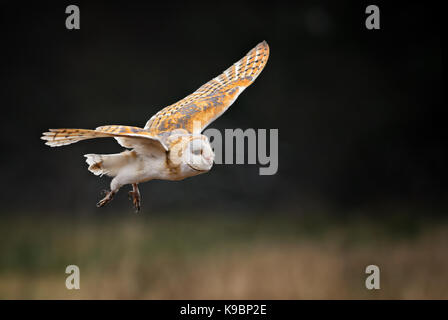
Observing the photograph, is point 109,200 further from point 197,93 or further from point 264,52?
point 264,52

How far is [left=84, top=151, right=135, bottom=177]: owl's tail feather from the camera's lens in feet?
9.15

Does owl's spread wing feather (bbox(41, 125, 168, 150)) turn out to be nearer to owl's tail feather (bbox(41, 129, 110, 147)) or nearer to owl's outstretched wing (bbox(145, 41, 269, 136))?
owl's tail feather (bbox(41, 129, 110, 147))

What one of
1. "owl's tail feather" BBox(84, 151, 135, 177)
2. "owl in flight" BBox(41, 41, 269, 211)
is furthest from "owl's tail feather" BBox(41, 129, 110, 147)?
"owl's tail feather" BBox(84, 151, 135, 177)

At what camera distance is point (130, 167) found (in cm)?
278

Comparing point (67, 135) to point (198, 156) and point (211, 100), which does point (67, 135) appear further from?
point (211, 100)

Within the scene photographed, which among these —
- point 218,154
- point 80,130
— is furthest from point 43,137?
point 218,154

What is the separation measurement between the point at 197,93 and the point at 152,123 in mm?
409

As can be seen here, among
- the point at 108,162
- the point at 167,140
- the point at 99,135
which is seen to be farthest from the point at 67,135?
the point at 167,140

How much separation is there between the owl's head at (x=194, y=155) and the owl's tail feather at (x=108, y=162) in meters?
0.26

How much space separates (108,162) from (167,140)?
1.01ft

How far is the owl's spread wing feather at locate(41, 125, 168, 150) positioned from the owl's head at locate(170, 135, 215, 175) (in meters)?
0.07

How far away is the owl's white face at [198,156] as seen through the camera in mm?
2592

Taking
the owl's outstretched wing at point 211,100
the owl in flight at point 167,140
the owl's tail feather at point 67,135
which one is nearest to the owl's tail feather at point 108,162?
the owl in flight at point 167,140

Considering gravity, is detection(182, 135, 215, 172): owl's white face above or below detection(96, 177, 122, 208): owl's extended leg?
above
